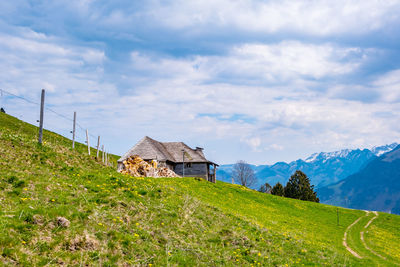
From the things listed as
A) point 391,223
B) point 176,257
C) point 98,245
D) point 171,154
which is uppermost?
point 171,154

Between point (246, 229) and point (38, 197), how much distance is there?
14.6 meters

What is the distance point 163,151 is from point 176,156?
452cm

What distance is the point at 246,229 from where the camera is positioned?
22.3 meters

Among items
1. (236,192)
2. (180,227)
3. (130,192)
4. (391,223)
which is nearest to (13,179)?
(130,192)

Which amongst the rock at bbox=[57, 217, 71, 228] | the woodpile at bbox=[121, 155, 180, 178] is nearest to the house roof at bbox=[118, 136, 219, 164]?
the woodpile at bbox=[121, 155, 180, 178]

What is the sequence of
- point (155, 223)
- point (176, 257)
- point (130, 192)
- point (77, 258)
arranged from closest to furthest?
point (77, 258) < point (176, 257) < point (155, 223) < point (130, 192)

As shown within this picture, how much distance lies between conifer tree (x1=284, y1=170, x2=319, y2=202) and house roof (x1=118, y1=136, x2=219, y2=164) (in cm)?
4913

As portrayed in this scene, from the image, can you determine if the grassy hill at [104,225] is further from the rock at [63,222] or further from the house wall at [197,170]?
the house wall at [197,170]

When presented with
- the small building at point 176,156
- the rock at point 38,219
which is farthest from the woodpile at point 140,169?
the rock at point 38,219

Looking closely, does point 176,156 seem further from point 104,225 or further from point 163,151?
point 104,225

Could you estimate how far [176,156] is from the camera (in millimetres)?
69375

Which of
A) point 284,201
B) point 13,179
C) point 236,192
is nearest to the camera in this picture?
point 13,179

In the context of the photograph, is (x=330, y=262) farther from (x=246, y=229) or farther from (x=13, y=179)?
(x=13, y=179)

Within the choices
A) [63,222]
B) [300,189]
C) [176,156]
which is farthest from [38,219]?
[300,189]
